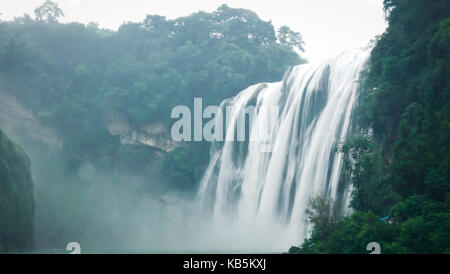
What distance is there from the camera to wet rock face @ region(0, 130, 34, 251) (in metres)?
28.2

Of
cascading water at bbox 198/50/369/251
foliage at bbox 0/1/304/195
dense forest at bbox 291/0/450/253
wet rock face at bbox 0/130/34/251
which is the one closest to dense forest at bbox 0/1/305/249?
foliage at bbox 0/1/304/195

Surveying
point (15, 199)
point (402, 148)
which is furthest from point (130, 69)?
point (402, 148)

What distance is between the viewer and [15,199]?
A: 29562 mm

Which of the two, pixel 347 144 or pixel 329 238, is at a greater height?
pixel 347 144

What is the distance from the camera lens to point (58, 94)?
144 ft

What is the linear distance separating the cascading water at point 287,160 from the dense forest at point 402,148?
1.89 metres

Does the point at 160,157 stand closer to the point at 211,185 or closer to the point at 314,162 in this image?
the point at 211,185

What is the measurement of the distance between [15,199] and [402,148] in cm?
2093

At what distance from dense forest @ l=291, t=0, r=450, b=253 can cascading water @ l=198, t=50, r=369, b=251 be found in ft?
6.19

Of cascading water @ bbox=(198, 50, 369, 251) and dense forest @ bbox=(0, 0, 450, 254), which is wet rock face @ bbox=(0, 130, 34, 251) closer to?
dense forest @ bbox=(0, 0, 450, 254)

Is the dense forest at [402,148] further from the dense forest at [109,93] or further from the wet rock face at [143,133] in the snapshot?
the wet rock face at [143,133]

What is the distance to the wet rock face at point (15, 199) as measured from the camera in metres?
28.2

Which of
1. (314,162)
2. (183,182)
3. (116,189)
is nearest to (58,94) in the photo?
(116,189)
